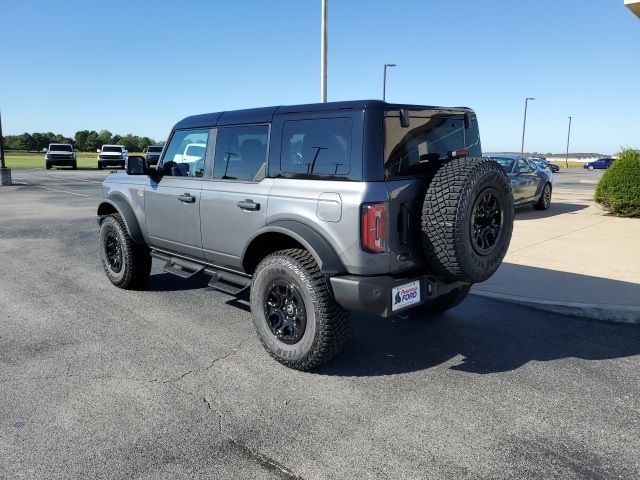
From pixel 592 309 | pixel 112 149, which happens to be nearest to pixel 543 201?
pixel 592 309

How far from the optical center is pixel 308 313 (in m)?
3.71

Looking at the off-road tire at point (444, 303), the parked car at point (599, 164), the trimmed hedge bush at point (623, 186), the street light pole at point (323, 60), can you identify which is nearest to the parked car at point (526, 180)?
the trimmed hedge bush at point (623, 186)

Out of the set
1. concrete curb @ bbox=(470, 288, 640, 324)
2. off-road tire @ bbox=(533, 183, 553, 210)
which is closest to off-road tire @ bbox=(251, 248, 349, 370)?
concrete curb @ bbox=(470, 288, 640, 324)

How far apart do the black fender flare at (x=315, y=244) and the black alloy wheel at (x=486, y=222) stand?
99 centimetres

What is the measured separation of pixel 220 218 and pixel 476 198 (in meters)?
2.19

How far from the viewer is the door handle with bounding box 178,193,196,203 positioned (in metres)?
4.79

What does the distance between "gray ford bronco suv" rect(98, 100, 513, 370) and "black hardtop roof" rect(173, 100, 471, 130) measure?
1 cm

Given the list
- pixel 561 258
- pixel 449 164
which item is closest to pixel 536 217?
pixel 561 258

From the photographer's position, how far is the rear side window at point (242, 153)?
14.0 ft

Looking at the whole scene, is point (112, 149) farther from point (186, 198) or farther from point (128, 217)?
point (186, 198)

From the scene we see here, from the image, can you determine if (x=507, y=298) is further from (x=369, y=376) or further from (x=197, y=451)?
(x=197, y=451)

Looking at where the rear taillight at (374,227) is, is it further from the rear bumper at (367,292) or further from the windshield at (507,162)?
the windshield at (507,162)

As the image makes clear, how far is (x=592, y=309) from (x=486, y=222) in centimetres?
227

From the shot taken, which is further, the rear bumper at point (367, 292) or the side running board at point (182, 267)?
the side running board at point (182, 267)
